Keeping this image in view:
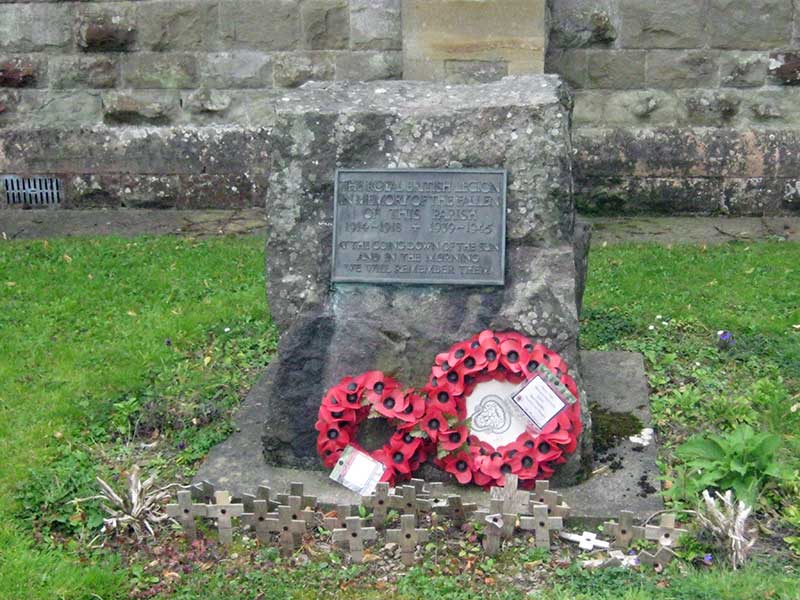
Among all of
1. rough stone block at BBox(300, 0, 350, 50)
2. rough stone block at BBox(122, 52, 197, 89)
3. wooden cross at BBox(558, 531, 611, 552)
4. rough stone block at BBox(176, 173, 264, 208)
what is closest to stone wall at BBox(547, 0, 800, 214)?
rough stone block at BBox(300, 0, 350, 50)

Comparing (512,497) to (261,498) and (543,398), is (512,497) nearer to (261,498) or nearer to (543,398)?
(543,398)

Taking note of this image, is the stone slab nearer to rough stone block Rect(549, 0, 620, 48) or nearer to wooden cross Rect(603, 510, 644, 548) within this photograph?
wooden cross Rect(603, 510, 644, 548)

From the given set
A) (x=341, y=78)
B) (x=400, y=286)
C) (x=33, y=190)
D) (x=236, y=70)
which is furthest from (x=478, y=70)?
(x=33, y=190)

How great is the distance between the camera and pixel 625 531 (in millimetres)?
4027

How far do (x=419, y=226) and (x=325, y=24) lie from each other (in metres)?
4.47

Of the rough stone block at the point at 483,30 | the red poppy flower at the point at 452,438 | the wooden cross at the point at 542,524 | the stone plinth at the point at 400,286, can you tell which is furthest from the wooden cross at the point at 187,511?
the rough stone block at the point at 483,30

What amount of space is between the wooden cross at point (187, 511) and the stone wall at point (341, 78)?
5101 mm

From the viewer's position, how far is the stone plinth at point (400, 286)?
462 cm

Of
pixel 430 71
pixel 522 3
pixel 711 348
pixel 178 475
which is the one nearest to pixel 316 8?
pixel 430 71

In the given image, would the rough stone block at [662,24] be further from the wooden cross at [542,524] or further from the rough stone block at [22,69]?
the wooden cross at [542,524]

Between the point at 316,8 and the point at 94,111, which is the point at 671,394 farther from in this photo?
the point at 94,111

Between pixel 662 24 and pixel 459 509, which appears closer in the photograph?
pixel 459 509

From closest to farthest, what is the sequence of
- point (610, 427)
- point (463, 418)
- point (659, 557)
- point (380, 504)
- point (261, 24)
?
point (659, 557) → point (380, 504) → point (463, 418) → point (610, 427) → point (261, 24)

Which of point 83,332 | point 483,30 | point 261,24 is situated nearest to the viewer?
point 83,332
